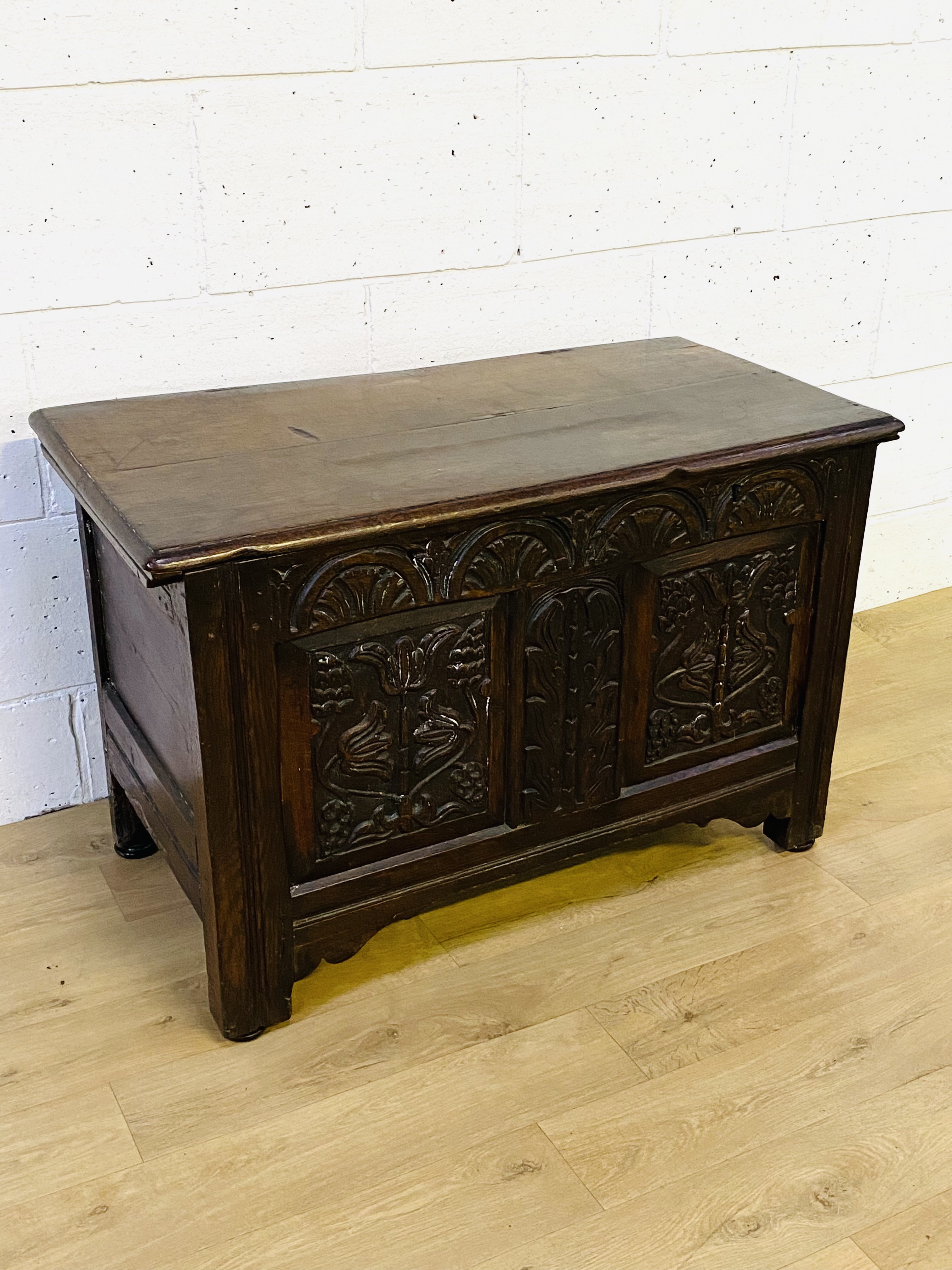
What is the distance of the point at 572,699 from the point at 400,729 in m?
0.25

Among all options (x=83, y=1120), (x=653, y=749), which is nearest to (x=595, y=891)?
(x=653, y=749)

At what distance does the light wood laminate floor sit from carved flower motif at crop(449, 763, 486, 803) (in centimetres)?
26

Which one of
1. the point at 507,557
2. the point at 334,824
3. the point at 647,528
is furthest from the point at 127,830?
the point at 647,528

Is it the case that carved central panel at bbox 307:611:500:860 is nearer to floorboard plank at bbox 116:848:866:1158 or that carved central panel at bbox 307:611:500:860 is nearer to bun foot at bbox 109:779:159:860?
floorboard plank at bbox 116:848:866:1158

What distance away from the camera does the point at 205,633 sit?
1.46 metres

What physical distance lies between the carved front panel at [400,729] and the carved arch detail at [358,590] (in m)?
0.03

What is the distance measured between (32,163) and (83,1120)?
1.24 meters

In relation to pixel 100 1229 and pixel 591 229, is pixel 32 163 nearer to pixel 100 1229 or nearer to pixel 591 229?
pixel 591 229

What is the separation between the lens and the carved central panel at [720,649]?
182 cm

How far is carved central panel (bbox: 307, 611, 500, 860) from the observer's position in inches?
62.9

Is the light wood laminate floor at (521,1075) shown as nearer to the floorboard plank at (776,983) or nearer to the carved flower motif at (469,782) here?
the floorboard plank at (776,983)

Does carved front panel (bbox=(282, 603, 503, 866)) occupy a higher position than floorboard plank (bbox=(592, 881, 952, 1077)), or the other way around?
carved front panel (bbox=(282, 603, 503, 866))

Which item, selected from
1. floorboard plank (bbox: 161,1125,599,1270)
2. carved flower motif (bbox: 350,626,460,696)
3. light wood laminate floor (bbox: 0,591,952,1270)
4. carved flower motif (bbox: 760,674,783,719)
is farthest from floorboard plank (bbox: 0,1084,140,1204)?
carved flower motif (bbox: 760,674,783,719)

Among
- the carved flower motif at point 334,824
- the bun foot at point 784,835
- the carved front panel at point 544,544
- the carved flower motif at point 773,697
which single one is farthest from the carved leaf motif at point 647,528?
the bun foot at point 784,835
